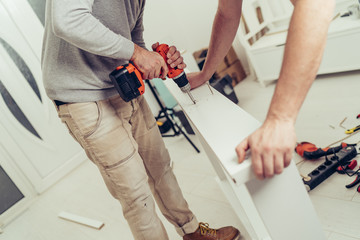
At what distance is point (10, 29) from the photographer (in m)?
2.62

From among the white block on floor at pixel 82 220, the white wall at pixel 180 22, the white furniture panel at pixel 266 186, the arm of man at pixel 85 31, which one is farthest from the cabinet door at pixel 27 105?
the white furniture panel at pixel 266 186

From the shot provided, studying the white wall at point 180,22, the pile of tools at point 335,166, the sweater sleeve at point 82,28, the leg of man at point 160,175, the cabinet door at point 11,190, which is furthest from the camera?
the white wall at point 180,22

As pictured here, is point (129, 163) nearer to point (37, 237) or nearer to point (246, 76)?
point (37, 237)

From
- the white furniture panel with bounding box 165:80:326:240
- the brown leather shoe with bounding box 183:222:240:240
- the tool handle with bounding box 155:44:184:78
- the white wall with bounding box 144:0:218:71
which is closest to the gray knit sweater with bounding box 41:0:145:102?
the tool handle with bounding box 155:44:184:78

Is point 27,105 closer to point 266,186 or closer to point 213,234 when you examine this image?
point 213,234

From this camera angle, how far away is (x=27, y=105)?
277 cm

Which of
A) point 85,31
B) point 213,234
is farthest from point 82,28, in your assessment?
point 213,234

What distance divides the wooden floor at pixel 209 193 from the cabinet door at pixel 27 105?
0.94ft

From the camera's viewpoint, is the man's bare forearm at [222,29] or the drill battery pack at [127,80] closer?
the drill battery pack at [127,80]

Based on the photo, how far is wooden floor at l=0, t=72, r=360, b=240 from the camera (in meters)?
1.31

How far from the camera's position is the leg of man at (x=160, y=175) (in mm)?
1250

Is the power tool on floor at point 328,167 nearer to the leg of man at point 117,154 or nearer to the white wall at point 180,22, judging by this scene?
the leg of man at point 117,154

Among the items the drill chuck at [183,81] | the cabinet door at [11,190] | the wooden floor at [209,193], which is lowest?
the wooden floor at [209,193]

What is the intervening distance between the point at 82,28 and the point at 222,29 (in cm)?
56
